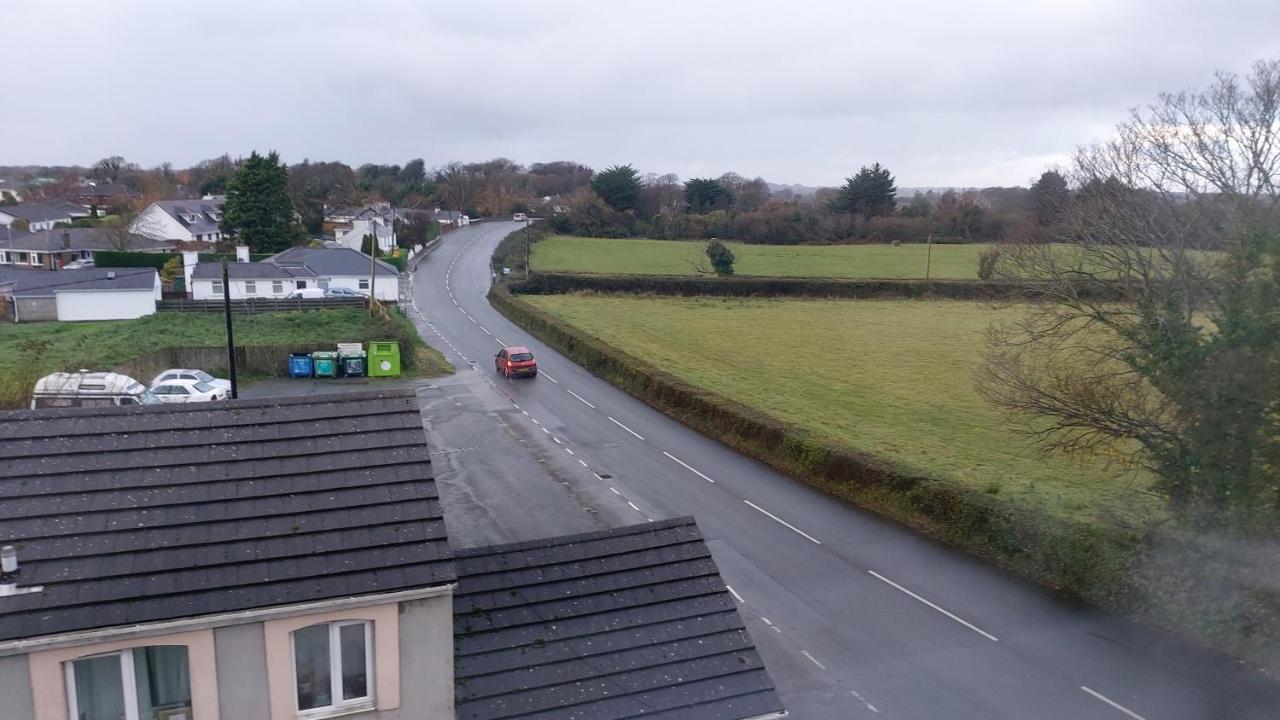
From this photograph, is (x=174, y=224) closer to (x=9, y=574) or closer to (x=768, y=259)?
(x=768, y=259)

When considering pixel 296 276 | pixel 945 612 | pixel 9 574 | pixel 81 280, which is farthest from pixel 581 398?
pixel 81 280

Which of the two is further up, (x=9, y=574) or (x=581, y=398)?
(x=9, y=574)

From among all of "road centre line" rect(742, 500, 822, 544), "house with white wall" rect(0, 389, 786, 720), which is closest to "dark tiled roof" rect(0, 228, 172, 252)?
"road centre line" rect(742, 500, 822, 544)

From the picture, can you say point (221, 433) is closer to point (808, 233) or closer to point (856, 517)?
point (856, 517)

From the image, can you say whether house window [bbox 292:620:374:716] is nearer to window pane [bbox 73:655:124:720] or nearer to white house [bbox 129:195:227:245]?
window pane [bbox 73:655:124:720]

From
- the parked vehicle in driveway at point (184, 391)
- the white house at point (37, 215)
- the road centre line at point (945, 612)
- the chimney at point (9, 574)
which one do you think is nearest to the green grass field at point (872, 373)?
the road centre line at point (945, 612)

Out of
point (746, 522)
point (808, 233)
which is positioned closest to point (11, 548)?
point (746, 522)

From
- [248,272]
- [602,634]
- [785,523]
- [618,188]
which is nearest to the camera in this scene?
[602,634]
